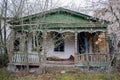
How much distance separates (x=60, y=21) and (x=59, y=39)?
1.62 meters

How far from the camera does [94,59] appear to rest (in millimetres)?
19484

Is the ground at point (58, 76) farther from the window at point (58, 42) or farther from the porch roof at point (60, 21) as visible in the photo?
the window at point (58, 42)

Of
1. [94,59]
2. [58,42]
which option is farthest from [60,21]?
[94,59]

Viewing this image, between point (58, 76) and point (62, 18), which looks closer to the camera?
point (58, 76)

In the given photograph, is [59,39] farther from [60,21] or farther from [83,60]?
[83,60]

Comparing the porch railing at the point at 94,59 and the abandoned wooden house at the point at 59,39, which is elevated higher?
the abandoned wooden house at the point at 59,39

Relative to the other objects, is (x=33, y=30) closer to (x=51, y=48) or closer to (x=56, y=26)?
(x=56, y=26)

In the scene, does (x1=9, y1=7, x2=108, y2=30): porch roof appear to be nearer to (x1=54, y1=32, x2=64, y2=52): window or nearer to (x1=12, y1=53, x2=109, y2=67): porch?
(x1=54, y1=32, x2=64, y2=52): window

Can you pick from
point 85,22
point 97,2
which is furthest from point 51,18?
point 97,2

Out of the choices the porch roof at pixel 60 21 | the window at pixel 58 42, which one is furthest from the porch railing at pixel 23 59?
the window at pixel 58 42

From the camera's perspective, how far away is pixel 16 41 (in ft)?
70.1

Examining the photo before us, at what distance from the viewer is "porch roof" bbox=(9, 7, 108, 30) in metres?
19.3

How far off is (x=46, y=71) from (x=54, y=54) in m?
4.55

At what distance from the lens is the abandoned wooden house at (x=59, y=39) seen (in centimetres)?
1897
